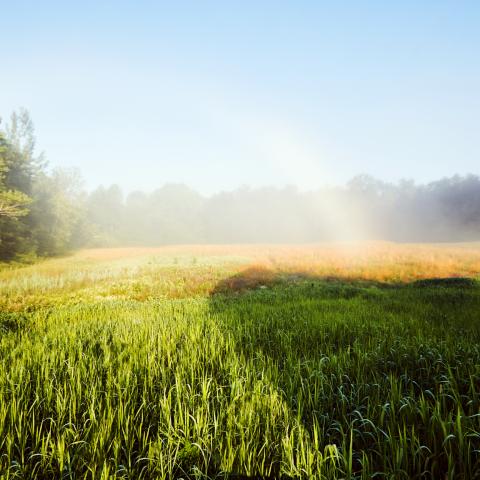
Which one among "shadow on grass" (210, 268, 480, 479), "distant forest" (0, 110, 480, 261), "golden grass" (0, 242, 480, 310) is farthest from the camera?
"distant forest" (0, 110, 480, 261)

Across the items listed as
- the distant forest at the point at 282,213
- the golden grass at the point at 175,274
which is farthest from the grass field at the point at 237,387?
the distant forest at the point at 282,213

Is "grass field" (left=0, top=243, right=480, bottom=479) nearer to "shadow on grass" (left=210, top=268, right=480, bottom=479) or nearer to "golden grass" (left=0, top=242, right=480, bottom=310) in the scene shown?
"shadow on grass" (left=210, top=268, right=480, bottom=479)

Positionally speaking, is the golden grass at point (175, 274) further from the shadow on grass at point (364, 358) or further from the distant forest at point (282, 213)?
the distant forest at point (282, 213)

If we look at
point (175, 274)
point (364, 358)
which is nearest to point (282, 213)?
point (175, 274)

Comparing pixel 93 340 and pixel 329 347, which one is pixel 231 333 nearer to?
pixel 329 347

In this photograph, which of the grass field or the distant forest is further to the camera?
the distant forest

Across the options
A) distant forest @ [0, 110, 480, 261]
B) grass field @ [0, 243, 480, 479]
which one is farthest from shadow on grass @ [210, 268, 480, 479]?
distant forest @ [0, 110, 480, 261]

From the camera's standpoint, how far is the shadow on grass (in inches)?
81.0

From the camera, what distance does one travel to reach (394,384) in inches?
96.9

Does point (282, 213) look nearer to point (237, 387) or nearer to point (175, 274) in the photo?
point (175, 274)

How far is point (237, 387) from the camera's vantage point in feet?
8.39

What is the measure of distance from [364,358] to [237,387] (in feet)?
5.69

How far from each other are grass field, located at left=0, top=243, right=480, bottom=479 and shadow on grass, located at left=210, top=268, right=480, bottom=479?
25 mm

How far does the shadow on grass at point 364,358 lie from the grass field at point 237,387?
2cm
